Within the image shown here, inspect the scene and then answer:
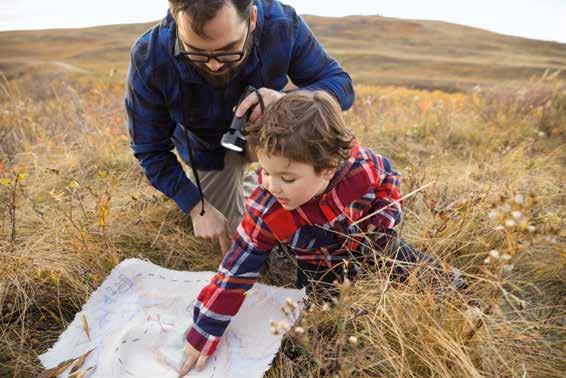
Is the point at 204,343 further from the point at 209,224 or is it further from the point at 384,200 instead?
the point at 384,200

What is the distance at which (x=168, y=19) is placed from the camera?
2.00 m

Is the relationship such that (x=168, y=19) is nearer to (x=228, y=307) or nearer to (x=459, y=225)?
(x=228, y=307)

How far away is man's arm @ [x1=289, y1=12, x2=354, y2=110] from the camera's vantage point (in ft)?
7.23

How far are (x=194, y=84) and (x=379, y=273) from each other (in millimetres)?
1253

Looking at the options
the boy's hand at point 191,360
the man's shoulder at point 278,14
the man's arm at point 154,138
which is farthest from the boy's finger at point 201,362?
the man's shoulder at point 278,14

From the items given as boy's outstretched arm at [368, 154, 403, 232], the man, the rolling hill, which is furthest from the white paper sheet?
the rolling hill

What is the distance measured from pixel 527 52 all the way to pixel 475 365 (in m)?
37.5

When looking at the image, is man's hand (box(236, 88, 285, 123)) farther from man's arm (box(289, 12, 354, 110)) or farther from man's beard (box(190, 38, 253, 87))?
man's arm (box(289, 12, 354, 110))

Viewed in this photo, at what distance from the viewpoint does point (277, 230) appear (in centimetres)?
179

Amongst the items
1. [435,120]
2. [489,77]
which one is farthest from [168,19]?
[489,77]

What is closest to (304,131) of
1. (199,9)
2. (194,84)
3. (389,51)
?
(199,9)

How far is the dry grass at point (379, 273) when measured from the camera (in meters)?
1.50

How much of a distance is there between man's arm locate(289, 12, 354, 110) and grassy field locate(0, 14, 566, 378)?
646 mm

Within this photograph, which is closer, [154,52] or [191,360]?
[191,360]
